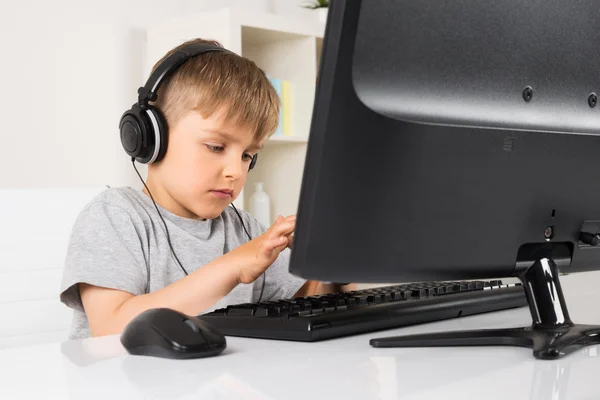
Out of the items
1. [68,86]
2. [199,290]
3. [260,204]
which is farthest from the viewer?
[260,204]

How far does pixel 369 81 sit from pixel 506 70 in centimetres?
16

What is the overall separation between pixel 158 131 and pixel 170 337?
639 millimetres

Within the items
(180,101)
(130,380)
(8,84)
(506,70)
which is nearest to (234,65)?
(180,101)

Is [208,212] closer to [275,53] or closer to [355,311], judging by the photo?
[355,311]

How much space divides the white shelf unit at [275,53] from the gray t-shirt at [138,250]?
102 cm

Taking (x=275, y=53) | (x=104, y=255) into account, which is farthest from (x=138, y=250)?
(x=275, y=53)

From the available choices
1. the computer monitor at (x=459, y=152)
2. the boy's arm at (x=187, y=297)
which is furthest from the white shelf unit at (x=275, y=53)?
the computer monitor at (x=459, y=152)

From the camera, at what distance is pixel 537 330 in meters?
0.74

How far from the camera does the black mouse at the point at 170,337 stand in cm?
69

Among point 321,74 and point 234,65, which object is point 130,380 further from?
point 234,65

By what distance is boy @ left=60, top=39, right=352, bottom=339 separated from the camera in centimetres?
117

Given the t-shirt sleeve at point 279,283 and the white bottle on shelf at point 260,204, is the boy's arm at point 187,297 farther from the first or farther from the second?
the white bottle on shelf at point 260,204

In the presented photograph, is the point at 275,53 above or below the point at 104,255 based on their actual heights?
above

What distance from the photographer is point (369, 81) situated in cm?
63
